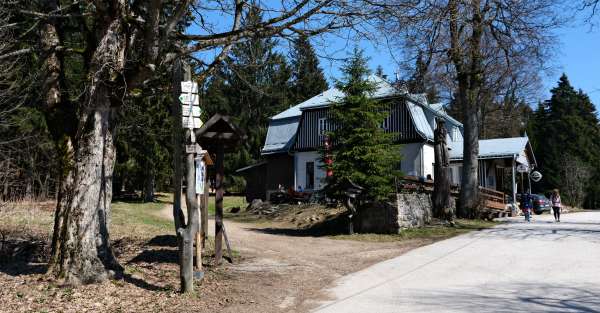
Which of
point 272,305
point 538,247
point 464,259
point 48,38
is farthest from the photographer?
point 538,247

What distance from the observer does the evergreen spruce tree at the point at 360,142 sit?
1636 centimetres

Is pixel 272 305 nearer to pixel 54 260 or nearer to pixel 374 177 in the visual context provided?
pixel 54 260

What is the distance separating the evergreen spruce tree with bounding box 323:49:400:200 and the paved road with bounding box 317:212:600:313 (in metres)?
3.56

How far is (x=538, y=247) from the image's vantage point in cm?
1245

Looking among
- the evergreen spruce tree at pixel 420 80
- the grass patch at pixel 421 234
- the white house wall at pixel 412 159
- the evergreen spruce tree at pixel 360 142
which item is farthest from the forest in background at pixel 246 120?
the grass patch at pixel 421 234

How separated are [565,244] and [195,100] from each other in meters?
10.1

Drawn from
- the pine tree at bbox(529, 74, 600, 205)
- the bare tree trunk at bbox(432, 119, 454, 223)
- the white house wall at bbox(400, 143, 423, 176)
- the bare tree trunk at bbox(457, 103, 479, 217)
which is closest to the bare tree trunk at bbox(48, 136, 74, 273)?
the bare tree trunk at bbox(432, 119, 454, 223)

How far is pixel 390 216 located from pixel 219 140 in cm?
782

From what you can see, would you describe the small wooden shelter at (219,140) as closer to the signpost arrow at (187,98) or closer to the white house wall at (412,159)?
the signpost arrow at (187,98)

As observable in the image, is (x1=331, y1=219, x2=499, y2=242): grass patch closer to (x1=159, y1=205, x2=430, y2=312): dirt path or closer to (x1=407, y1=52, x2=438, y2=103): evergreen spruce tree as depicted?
(x1=159, y1=205, x2=430, y2=312): dirt path

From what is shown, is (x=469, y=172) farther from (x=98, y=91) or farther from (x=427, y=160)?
(x=98, y=91)

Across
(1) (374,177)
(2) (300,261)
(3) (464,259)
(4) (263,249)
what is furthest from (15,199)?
(3) (464,259)

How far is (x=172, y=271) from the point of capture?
9.33 m

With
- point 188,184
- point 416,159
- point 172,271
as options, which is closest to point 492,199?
→ point 416,159
